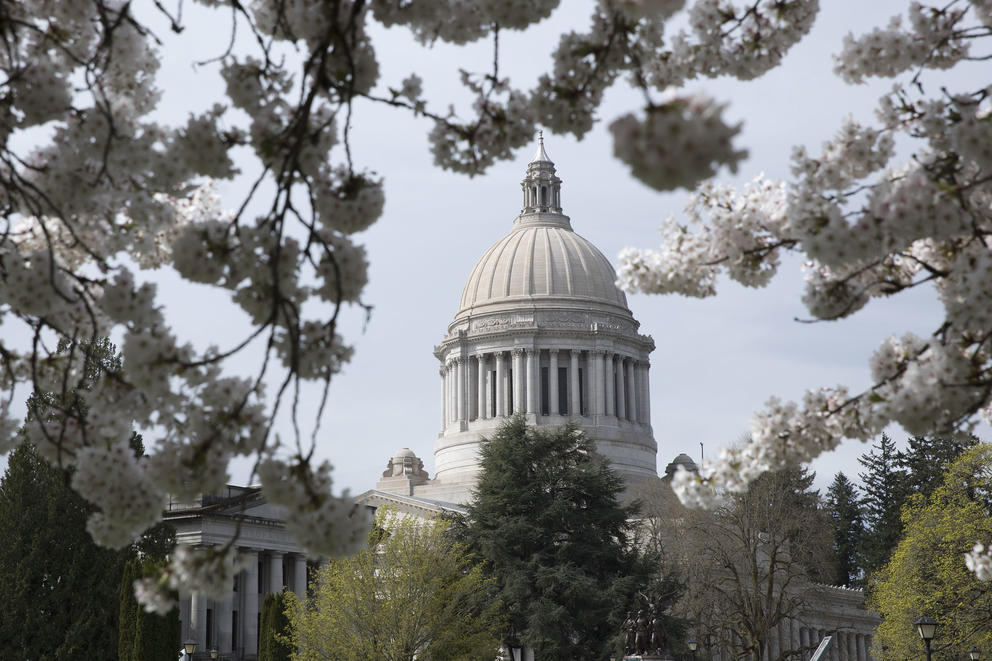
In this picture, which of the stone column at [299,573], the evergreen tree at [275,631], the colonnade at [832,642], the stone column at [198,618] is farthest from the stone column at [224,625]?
the colonnade at [832,642]

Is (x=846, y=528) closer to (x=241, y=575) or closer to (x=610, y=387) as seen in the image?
(x=610, y=387)

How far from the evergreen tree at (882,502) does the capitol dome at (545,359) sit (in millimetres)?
16717

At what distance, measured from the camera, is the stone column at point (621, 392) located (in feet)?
314

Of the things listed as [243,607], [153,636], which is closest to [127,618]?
[153,636]

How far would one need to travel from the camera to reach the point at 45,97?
27.8 feet

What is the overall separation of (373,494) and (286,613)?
34630 mm

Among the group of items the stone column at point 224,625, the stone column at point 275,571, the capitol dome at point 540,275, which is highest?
the capitol dome at point 540,275

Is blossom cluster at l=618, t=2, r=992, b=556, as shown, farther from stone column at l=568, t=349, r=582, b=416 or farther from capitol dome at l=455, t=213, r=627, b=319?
capitol dome at l=455, t=213, r=627, b=319

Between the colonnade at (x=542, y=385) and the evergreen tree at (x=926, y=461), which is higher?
the colonnade at (x=542, y=385)

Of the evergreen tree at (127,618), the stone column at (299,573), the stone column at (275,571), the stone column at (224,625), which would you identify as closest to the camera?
the evergreen tree at (127,618)

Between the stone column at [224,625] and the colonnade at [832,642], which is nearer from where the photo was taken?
the stone column at [224,625]

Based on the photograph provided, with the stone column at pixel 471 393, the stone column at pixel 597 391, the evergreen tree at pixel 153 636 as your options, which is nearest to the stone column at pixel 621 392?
the stone column at pixel 597 391

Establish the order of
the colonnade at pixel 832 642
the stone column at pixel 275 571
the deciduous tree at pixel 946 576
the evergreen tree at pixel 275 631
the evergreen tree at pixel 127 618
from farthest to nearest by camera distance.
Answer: the colonnade at pixel 832 642 < the stone column at pixel 275 571 < the deciduous tree at pixel 946 576 < the evergreen tree at pixel 275 631 < the evergreen tree at pixel 127 618

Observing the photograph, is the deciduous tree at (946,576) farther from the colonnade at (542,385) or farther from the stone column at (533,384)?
the colonnade at (542,385)
